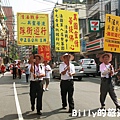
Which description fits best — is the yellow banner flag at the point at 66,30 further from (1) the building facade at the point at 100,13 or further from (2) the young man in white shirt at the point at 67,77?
(1) the building facade at the point at 100,13

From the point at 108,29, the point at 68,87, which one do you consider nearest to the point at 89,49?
the point at 108,29

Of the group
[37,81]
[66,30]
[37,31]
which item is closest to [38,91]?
Result: [37,81]

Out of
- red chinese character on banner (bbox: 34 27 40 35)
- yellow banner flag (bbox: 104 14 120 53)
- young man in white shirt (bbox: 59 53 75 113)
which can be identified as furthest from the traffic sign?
young man in white shirt (bbox: 59 53 75 113)

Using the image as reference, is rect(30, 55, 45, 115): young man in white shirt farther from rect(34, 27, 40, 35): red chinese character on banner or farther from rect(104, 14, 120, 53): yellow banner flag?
rect(34, 27, 40, 35): red chinese character on banner

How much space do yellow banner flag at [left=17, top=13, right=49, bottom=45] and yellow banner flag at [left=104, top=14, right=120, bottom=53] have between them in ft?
19.1

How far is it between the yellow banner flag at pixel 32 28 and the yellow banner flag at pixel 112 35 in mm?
5822

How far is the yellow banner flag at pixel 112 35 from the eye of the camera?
1059cm

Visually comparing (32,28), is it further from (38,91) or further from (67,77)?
(38,91)

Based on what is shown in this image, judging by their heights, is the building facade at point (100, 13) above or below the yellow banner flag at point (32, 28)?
above

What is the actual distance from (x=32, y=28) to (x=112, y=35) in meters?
6.05

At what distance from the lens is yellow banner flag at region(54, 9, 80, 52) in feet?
46.7

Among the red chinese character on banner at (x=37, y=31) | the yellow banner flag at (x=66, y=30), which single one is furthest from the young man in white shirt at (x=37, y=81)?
the red chinese character on banner at (x=37, y=31)

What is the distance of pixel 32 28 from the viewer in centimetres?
1576

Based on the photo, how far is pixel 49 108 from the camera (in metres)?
9.24
